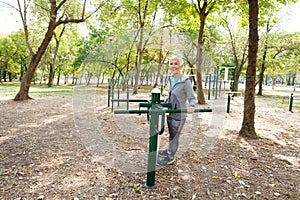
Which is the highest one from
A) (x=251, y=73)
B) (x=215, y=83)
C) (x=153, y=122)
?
(x=251, y=73)

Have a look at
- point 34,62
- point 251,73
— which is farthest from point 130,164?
point 34,62

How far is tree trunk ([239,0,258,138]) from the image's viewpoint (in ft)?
14.0

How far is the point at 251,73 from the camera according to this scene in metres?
4.43

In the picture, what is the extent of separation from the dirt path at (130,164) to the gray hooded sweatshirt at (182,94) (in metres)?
0.97

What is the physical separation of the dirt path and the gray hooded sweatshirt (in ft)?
3.19

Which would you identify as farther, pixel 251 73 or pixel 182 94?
pixel 251 73

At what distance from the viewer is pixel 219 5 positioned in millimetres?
8375

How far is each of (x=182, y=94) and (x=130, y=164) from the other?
1.38 metres

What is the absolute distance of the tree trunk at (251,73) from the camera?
4.27m

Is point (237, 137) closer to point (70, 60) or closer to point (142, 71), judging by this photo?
point (142, 71)

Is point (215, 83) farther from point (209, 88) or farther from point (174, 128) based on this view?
point (174, 128)

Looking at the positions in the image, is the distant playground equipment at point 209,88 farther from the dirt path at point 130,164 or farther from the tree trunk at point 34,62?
the tree trunk at point 34,62

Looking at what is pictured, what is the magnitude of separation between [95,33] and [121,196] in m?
27.1

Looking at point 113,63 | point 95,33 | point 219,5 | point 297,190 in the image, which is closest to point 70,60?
point 95,33
